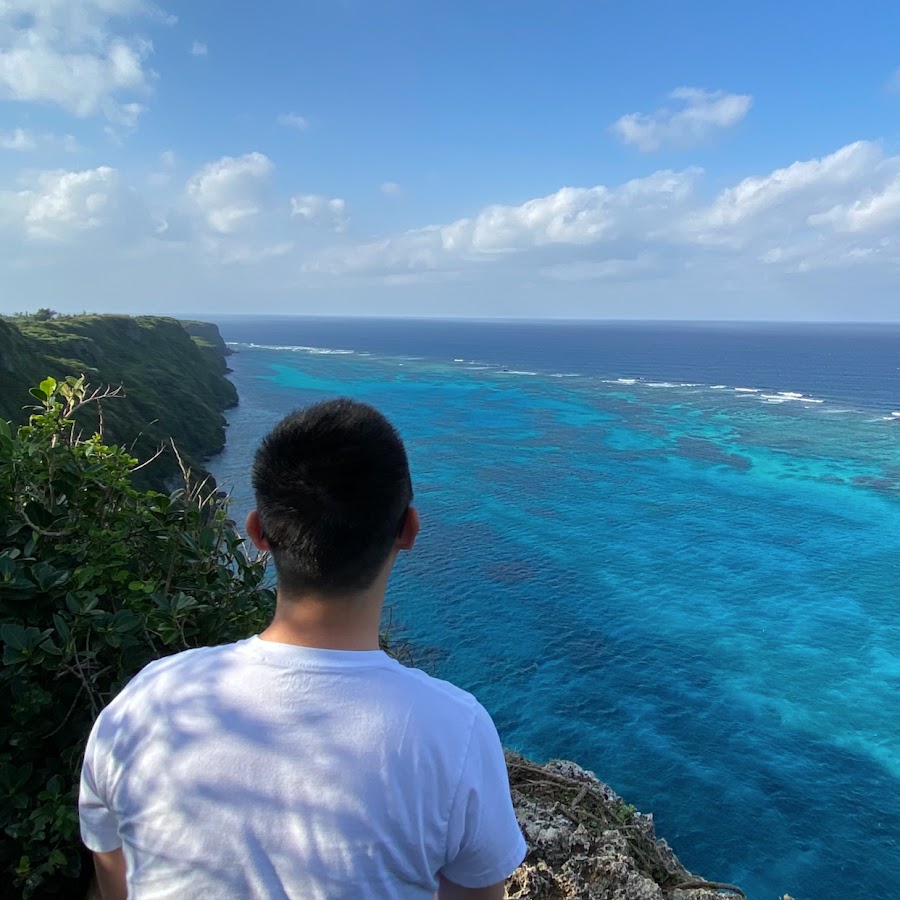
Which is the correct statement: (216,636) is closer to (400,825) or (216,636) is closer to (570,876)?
(570,876)

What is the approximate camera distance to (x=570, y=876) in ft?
14.7

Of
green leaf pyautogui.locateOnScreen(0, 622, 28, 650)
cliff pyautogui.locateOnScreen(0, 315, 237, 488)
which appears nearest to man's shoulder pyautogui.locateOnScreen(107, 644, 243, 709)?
green leaf pyautogui.locateOnScreen(0, 622, 28, 650)

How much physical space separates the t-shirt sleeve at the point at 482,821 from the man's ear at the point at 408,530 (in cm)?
59

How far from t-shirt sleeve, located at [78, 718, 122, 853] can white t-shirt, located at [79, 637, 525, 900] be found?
0.03 m

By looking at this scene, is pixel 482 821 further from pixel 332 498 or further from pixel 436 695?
pixel 332 498

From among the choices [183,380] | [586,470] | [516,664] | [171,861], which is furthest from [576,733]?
[183,380]

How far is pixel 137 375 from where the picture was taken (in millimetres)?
60500

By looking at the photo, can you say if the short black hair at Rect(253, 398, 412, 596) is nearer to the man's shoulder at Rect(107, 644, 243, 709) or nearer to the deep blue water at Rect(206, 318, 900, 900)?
the man's shoulder at Rect(107, 644, 243, 709)

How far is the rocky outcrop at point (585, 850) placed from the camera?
14.5ft

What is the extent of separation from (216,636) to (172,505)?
1.16 metres

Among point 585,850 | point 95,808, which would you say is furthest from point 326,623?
point 585,850

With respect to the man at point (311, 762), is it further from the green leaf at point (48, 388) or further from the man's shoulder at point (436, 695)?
the green leaf at point (48, 388)

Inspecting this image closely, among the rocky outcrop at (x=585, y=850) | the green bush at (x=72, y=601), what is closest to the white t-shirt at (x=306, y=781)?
the green bush at (x=72, y=601)

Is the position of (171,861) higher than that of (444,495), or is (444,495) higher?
(171,861)
